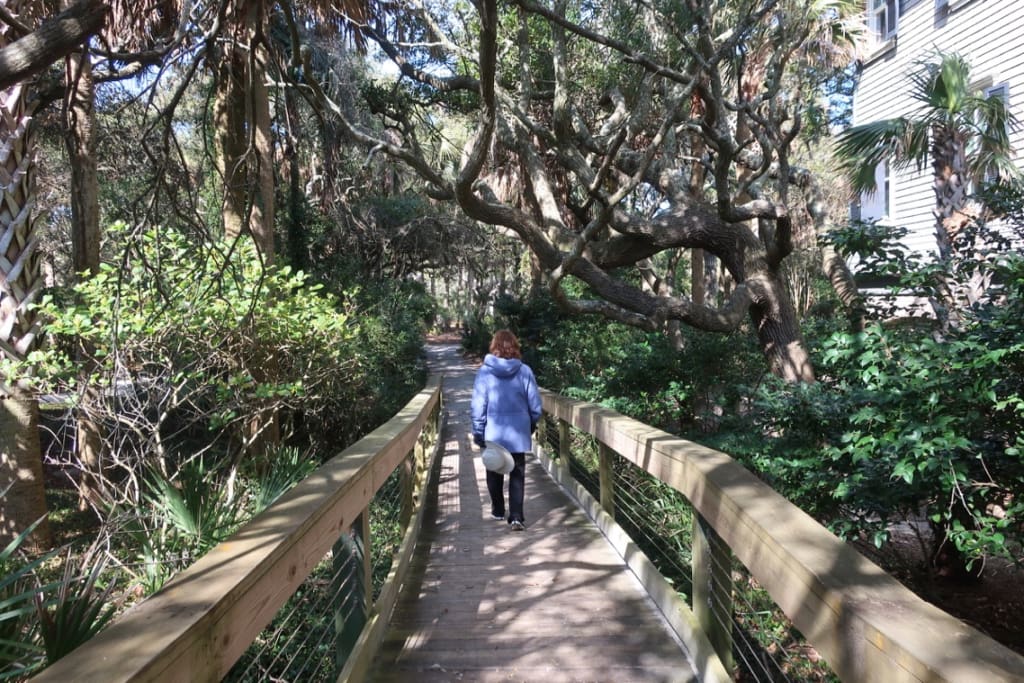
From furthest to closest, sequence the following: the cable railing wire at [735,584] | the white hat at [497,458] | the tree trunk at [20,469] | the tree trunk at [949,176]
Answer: the tree trunk at [949,176] < the tree trunk at [20,469] < the white hat at [497,458] < the cable railing wire at [735,584]

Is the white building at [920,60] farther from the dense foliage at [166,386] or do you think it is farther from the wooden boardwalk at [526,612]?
the dense foliage at [166,386]

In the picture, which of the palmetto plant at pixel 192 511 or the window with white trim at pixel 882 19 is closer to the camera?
the palmetto plant at pixel 192 511

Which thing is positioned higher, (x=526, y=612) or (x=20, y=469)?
(x=20, y=469)

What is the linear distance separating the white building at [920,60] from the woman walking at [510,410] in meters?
8.10

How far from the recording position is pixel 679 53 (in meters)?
10.7

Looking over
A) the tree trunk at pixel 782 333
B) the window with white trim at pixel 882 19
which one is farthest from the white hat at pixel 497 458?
the window with white trim at pixel 882 19

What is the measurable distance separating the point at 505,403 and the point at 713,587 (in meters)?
2.80

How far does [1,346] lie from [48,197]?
13.7 meters

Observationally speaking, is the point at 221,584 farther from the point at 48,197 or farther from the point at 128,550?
the point at 48,197

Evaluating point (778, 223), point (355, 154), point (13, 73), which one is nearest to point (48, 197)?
point (355, 154)

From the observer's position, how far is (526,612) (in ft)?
12.2

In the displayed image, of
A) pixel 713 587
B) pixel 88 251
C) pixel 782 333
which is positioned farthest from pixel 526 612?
pixel 88 251

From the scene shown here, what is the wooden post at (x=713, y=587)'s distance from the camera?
2.75 metres

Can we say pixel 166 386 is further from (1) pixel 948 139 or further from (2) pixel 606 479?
(1) pixel 948 139
